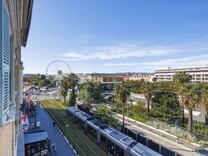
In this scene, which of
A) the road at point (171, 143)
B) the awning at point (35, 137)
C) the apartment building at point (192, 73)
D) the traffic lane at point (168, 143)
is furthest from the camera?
the apartment building at point (192, 73)

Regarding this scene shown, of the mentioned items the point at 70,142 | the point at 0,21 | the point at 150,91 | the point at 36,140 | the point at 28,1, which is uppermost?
the point at 28,1

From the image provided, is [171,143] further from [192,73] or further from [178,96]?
[192,73]

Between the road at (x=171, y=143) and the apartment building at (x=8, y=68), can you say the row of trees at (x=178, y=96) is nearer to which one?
the road at (x=171, y=143)

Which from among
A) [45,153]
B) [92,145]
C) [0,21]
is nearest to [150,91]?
[92,145]

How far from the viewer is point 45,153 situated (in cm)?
1734

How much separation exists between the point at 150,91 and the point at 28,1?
31046 millimetres

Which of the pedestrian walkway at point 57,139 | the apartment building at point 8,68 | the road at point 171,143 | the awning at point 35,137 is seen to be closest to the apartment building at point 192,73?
the road at point 171,143

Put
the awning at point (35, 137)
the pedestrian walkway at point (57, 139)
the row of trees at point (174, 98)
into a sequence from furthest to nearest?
the row of trees at point (174, 98), the pedestrian walkway at point (57, 139), the awning at point (35, 137)

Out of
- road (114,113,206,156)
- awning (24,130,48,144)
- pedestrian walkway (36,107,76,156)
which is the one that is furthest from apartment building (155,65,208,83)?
awning (24,130,48,144)

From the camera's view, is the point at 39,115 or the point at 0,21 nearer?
the point at 0,21

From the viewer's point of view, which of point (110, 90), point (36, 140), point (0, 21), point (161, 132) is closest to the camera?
point (0, 21)

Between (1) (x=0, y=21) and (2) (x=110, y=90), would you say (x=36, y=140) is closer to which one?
Result: (1) (x=0, y=21)

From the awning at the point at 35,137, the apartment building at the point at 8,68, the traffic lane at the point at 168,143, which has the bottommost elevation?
the traffic lane at the point at 168,143

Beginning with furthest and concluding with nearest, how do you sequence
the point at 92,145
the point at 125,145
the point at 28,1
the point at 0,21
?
the point at 92,145 < the point at 125,145 < the point at 28,1 < the point at 0,21
